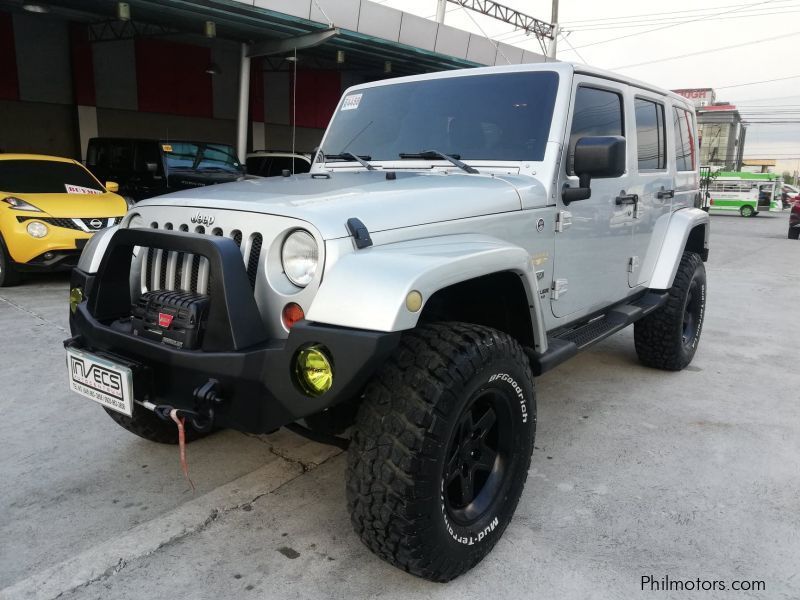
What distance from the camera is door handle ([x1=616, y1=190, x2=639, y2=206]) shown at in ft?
11.6

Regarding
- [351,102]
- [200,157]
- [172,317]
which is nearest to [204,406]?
[172,317]

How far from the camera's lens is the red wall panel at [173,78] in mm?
16922

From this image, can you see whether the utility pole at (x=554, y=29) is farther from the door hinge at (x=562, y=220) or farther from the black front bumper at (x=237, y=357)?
the black front bumper at (x=237, y=357)

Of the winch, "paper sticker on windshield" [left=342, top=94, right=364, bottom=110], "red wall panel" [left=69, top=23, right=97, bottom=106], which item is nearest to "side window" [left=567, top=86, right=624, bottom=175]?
"paper sticker on windshield" [left=342, top=94, right=364, bottom=110]

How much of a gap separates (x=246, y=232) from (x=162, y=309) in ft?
1.25

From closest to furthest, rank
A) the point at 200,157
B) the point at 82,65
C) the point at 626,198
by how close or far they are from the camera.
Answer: the point at 626,198, the point at 200,157, the point at 82,65

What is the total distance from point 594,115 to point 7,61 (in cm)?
1597

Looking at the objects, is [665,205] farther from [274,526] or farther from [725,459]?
[274,526]

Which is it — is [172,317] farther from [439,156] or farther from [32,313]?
[32,313]

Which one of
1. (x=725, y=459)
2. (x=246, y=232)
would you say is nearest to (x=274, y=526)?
(x=246, y=232)

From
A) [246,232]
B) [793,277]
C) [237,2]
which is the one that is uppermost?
[237,2]

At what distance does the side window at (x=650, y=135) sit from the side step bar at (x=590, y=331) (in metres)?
0.84

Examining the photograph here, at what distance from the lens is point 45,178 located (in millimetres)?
7629

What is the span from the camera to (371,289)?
6.00 ft
